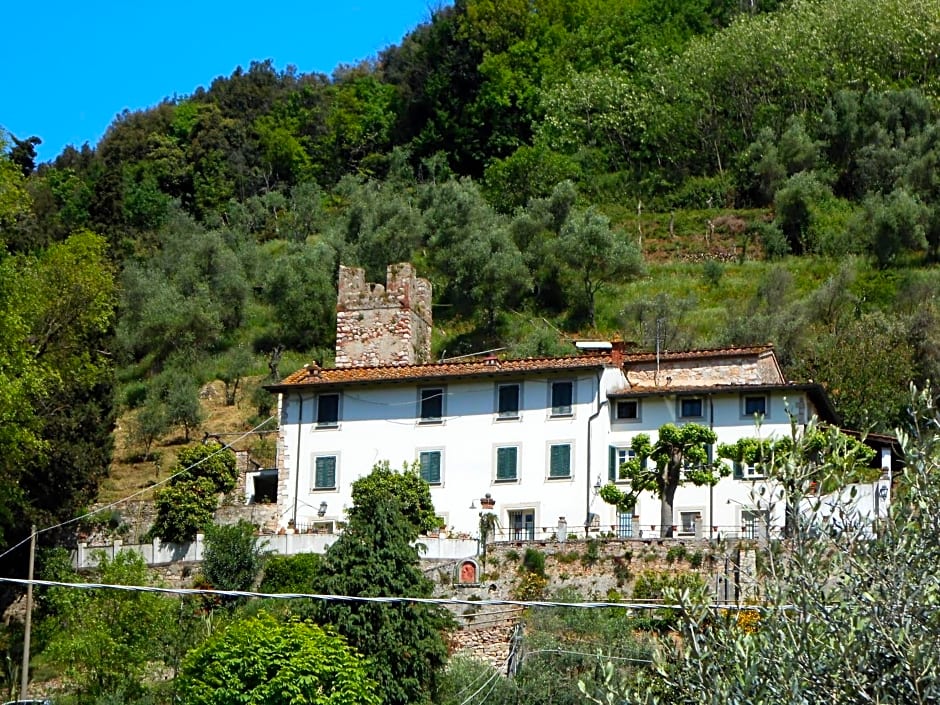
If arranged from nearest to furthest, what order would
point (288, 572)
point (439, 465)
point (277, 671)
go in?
point (277, 671)
point (288, 572)
point (439, 465)

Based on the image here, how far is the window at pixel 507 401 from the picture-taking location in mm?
45312

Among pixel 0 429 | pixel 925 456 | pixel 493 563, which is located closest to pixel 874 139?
pixel 493 563

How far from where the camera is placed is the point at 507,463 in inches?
1767

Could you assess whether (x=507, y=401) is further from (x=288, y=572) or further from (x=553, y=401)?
(x=288, y=572)

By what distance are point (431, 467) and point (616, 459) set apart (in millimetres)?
5139

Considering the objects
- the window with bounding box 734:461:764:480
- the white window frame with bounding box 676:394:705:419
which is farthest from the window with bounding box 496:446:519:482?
the window with bounding box 734:461:764:480

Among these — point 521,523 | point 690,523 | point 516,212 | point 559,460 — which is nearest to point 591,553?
point 690,523

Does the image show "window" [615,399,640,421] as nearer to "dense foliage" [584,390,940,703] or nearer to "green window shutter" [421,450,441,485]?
"green window shutter" [421,450,441,485]

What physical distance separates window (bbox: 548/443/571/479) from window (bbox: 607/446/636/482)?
3.60 feet

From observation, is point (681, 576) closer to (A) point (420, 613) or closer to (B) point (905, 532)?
(A) point (420, 613)

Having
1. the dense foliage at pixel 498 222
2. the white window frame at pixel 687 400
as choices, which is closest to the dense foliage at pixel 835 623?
the dense foliage at pixel 498 222

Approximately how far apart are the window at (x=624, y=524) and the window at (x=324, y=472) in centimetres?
822

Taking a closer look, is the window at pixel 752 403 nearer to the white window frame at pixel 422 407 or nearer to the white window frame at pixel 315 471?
the white window frame at pixel 422 407

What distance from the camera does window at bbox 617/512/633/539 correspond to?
41984 mm
